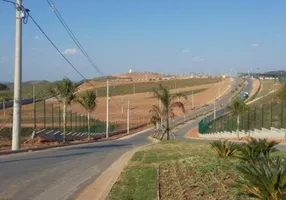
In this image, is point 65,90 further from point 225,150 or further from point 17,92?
point 225,150

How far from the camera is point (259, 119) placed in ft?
144

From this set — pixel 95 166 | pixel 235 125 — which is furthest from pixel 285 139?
pixel 95 166

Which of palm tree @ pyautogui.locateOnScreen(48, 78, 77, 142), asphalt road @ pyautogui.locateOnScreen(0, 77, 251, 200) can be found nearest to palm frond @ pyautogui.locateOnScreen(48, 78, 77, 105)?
palm tree @ pyautogui.locateOnScreen(48, 78, 77, 142)

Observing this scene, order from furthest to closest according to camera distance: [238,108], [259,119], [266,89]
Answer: [266,89], [238,108], [259,119]

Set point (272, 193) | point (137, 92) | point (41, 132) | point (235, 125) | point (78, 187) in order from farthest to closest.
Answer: point (137, 92) < point (235, 125) < point (41, 132) < point (78, 187) < point (272, 193)

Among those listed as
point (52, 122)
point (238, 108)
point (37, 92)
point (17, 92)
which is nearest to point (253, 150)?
point (17, 92)

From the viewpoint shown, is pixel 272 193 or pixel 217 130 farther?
pixel 217 130

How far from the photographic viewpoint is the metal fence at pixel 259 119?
128 ft

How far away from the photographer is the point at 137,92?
185 metres

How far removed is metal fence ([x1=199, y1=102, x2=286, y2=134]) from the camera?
39.2 meters

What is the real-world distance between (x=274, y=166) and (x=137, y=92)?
582 ft

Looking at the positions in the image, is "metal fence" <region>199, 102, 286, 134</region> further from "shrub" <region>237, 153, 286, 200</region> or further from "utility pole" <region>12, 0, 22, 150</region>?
"shrub" <region>237, 153, 286, 200</region>

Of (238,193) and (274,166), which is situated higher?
(274,166)

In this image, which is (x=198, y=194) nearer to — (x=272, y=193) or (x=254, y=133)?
(x=272, y=193)
